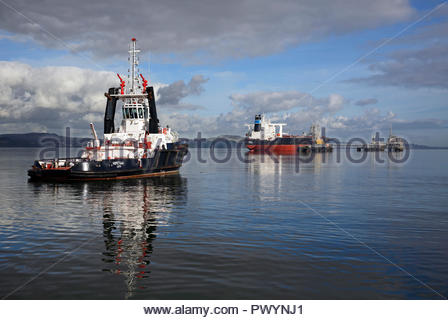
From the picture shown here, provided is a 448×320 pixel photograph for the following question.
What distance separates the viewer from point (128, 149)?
42.8 metres

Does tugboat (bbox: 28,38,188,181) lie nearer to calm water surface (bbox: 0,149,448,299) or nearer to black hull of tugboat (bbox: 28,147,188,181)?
black hull of tugboat (bbox: 28,147,188,181)

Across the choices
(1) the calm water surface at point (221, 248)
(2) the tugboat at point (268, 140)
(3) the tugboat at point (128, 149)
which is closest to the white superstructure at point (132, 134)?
(3) the tugboat at point (128, 149)

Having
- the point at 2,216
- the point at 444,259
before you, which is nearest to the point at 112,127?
the point at 2,216

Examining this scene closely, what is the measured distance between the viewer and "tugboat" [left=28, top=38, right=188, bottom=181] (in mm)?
38438

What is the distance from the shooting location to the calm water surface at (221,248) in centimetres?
996

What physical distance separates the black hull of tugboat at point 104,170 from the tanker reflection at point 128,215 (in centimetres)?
102

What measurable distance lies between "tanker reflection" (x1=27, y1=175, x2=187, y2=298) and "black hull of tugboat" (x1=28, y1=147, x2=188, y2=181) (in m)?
1.02

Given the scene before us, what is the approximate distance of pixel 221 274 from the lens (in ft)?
36.2

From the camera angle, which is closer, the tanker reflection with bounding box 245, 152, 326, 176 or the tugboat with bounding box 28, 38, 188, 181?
the tugboat with bounding box 28, 38, 188, 181

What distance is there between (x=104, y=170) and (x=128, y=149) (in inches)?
207

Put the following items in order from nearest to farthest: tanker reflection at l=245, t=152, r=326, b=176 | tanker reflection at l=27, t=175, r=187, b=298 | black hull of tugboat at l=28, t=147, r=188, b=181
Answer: tanker reflection at l=27, t=175, r=187, b=298
black hull of tugboat at l=28, t=147, r=188, b=181
tanker reflection at l=245, t=152, r=326, b=176

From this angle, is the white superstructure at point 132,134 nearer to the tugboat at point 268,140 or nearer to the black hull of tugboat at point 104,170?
the black hull of tugboat at point 104,170

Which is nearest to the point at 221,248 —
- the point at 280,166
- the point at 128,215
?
the point at 128,215

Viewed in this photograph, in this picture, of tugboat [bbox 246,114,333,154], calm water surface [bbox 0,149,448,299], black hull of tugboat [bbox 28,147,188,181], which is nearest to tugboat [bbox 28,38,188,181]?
black hull of tugboat [bbox 28,147,188,181]
